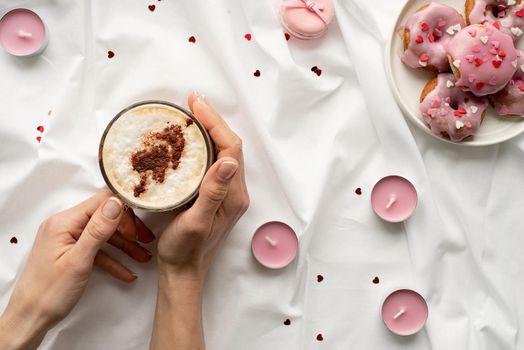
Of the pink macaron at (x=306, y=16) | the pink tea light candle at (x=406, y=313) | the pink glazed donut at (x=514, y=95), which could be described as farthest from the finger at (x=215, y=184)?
the pink glazed donut at (x=514, y=95)

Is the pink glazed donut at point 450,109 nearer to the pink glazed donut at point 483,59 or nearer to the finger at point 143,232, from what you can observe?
the pink glazed donut at point 483,59

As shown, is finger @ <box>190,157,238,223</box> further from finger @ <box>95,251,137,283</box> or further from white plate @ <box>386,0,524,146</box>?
white plate @ <box>386,0,524,146</box>

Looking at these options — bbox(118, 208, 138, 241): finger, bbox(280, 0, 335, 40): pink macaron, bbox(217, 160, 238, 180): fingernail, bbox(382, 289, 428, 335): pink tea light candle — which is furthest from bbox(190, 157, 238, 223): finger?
bbox(382, 289, 428, 335): pink tea light candle

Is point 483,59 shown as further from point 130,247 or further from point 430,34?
point 130,247

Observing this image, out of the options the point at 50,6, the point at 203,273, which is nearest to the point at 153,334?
the point at 203,273

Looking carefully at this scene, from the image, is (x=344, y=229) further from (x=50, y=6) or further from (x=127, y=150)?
(x=50, y=6)

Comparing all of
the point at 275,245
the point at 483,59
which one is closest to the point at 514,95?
the point at 483,59
